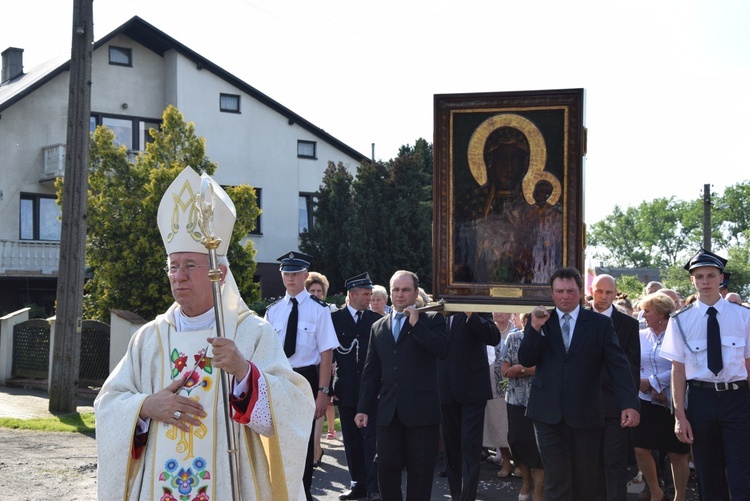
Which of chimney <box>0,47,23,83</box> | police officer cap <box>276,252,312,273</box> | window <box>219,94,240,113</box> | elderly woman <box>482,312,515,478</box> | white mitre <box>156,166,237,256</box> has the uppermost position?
chimney <box>0,47,23,83</box>

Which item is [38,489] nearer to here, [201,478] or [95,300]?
[201,478]

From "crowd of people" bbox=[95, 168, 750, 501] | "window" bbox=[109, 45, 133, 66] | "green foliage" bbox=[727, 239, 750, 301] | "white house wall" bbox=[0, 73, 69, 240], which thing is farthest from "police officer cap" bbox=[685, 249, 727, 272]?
"green foliage" bbox=[727, 239, 750, 301]

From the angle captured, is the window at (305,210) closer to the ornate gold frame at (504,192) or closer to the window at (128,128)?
the window at (128,128)

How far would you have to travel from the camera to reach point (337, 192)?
2883 cm

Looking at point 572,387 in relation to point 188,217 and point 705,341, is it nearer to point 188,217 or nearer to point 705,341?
point 705,341

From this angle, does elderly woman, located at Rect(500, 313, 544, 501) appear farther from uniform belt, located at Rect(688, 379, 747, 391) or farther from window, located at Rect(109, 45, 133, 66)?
window, located at Rect(109, 45, 133, 66)

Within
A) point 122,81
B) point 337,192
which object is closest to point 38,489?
point 337,192

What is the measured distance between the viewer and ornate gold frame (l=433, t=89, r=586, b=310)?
7.14 metres

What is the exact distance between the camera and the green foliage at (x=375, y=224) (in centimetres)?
2795

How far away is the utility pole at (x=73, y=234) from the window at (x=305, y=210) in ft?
63.1

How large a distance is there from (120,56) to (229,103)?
390cm

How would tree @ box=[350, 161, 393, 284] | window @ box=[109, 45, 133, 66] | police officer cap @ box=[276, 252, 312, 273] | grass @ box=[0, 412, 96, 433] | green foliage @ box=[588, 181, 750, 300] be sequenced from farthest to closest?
green foliage @ box=[588, 181, 750, 300] < window @ box=[109, 45, 133, 66] < tree @ box=[350, 161, 393, 284] < grass @ box=[0, 412, 96, 433] < police officer cap @ box=[276, 252, 312, 273]

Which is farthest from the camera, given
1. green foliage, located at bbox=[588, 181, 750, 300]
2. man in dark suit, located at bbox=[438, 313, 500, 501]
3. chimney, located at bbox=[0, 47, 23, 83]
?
green foliage, located at bbox=[588, 181, 750, 300]

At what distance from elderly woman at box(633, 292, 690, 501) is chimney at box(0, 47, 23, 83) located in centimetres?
3053
